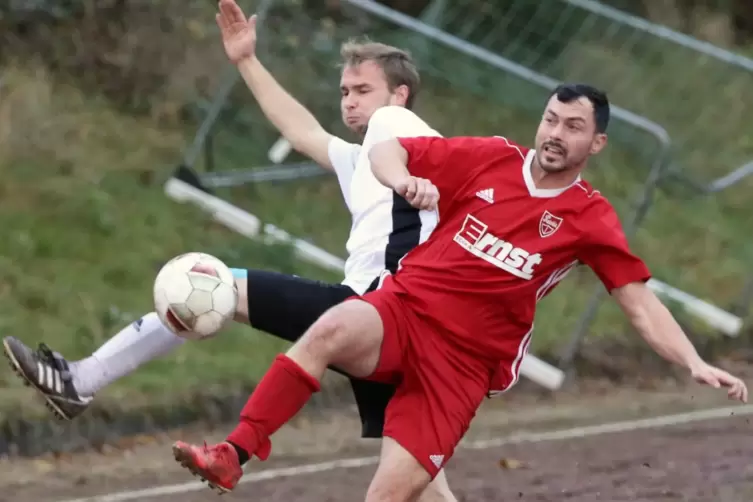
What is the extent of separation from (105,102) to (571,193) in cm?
714

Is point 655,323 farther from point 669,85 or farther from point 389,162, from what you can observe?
point 669,85

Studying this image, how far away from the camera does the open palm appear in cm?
554

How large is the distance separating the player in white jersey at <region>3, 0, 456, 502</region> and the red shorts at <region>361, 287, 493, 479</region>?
23 centimetres

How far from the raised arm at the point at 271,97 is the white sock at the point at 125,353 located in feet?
3.26

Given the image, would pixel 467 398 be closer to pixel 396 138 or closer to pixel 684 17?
pixel 396 138

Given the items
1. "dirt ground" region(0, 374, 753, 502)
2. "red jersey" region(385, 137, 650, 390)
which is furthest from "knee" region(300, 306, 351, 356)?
"dirt ground" region(0, 374, 753, 502)

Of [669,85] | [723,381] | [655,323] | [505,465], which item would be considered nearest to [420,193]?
[655,323]

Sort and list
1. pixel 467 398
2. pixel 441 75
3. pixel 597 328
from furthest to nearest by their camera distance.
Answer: pixel 441 75 → pixel 597 328 → pixel 467 398

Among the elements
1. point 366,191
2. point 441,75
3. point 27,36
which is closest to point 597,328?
point 441,75

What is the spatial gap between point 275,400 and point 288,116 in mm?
1633

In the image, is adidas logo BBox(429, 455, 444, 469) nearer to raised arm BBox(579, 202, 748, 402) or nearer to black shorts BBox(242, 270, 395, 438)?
black shorts BBox(242, 270, 395, 438)

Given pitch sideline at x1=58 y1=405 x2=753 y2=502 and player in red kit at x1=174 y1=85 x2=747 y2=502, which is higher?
player in red kit at x1=174 y1=85 x2=747 y2=502

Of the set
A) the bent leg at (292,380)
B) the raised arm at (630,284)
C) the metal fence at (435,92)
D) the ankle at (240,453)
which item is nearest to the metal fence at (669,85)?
the metal fence at (435,92)

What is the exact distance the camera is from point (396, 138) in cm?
468
